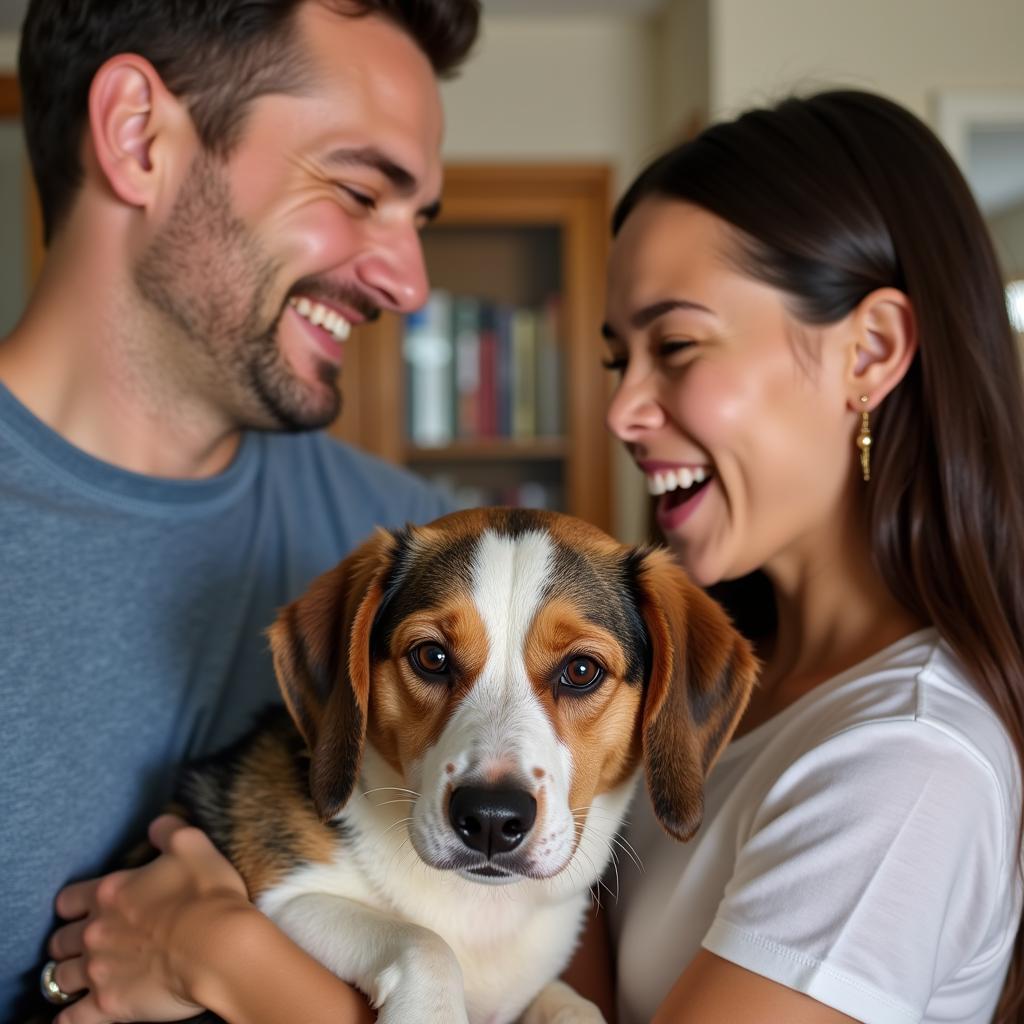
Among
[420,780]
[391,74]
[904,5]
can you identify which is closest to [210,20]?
[391,74]

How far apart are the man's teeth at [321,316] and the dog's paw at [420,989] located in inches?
42.2

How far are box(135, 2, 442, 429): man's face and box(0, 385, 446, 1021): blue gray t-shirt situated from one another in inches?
8.5

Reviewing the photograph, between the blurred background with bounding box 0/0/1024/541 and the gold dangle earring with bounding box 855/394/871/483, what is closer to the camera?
the gold dangle earring with bounding box 855/394/871/483

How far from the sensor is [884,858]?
3.46ft

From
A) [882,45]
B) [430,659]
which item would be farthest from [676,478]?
[882,45]

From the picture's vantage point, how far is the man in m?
1.54

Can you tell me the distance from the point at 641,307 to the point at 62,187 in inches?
41.5

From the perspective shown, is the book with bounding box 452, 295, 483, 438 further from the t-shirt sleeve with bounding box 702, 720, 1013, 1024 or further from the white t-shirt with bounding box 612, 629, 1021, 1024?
the t-shirt sleeve with bounding box 702, 720, 1013, 1024

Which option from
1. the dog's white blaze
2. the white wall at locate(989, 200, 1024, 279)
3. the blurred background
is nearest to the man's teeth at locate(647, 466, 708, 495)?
the dog's white blaze

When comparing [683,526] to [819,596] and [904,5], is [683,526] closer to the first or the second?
[819,596]

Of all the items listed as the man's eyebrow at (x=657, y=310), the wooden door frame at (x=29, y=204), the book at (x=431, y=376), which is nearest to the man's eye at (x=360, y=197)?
the man's eyebrow at (x=657, y=310)

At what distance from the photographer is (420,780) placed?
118 centimetres

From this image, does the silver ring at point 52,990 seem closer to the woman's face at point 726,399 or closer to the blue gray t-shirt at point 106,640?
the blue gray t-shirt at point 106,640

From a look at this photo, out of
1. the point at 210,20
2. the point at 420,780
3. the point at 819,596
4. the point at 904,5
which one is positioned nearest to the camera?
the point at 420,780
